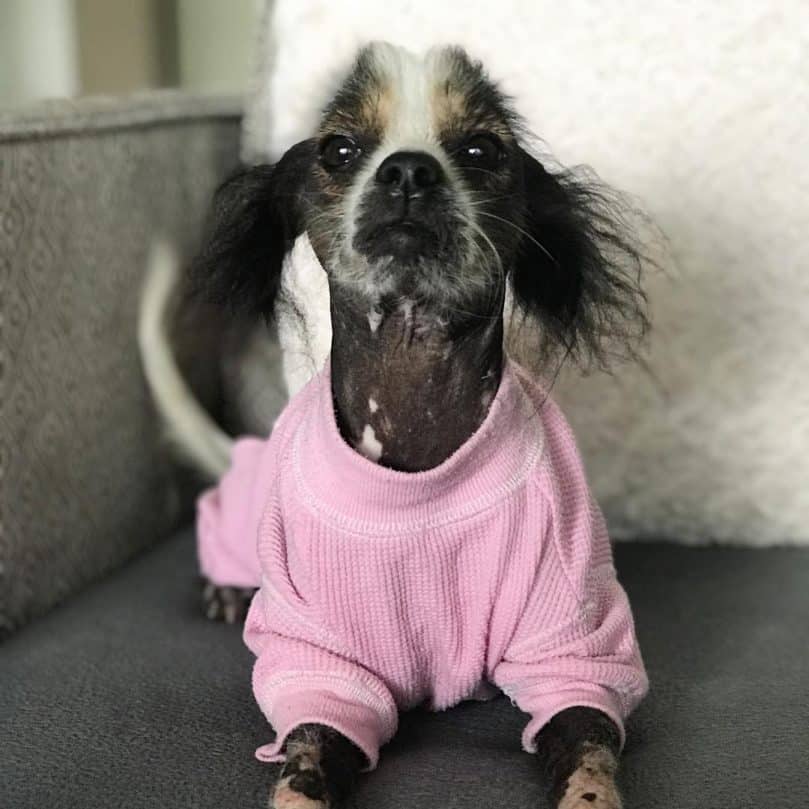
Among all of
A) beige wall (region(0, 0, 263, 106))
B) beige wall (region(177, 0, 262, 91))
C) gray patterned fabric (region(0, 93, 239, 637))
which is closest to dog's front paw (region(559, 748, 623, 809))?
gray patterned fabric (region(0, 93, 239, 637))

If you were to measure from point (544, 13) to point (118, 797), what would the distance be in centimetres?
76

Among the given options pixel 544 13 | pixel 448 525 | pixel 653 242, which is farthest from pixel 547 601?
pixel 544 13

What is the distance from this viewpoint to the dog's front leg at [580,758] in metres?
0.64

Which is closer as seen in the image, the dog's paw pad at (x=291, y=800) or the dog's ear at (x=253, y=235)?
the dog's paw pad at (x=291, y=800)

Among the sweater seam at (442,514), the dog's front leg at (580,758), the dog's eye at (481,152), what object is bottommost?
the dog's front leg at (580,758)

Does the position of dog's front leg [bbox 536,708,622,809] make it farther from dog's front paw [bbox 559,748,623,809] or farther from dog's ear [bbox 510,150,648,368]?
dog's ear [bbox 510,150,648,368]

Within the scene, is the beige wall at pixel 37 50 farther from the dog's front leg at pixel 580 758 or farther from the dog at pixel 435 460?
the dog's front leg at pixel 580 758

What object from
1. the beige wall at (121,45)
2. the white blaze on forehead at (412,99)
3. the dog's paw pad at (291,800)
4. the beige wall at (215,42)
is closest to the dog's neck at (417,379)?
the white blaze on forehead at (412,99)

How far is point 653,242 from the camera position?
3.35 feet

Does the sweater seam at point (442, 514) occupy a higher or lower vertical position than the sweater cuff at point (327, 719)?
higher

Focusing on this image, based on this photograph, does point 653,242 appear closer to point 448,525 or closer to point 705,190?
point 705,190

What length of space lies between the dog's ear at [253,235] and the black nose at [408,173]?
0.41ft

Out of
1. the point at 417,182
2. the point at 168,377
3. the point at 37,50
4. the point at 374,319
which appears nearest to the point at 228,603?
the point at 168,377

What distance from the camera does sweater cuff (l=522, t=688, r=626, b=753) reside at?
697 millimetres
